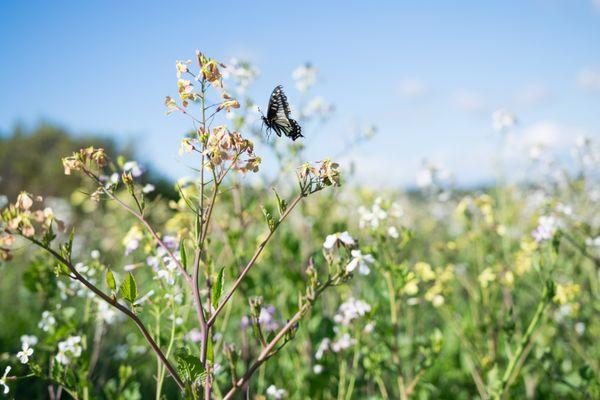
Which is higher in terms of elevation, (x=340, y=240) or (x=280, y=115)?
(x=280, y=115)

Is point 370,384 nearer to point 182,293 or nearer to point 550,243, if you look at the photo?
point 550,243

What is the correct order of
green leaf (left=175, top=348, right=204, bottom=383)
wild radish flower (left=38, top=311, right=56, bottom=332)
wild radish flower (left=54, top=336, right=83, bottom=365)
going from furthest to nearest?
wild radish flower (left=38, top=311, right=56, bottom=332) → wild radish flower (left=54, top=336, right=83, bottom=365) → green leaf (left=175, top=348, right=204, bottom=383)

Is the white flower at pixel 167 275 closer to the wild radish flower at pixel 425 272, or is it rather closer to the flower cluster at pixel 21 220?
the flower cluster at pixel 21 220

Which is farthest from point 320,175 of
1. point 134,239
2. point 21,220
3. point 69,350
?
point 69,350

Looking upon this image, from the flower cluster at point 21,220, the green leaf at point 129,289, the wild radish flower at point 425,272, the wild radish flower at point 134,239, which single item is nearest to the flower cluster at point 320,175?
the green leaf at point 129,289

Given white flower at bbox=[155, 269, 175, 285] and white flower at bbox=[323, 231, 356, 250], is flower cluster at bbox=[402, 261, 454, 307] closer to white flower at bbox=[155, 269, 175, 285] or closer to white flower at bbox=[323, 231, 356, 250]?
white flower at bbox=[323, 231, 356, 250]

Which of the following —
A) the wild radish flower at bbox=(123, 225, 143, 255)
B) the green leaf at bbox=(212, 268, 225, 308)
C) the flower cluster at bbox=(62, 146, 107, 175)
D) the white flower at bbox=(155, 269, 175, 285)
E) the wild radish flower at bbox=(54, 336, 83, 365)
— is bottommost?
the wild radish flower at bbox=(54, 336, 83, 365)

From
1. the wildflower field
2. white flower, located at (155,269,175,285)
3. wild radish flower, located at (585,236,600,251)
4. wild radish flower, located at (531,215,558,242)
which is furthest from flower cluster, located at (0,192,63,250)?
wild radish flower, located at (585,236,600,251)

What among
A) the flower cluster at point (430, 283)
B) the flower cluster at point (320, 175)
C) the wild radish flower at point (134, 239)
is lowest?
the flower cluster at point (430, 283)

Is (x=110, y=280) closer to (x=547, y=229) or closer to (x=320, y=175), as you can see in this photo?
Result: (x=320, y=175)
